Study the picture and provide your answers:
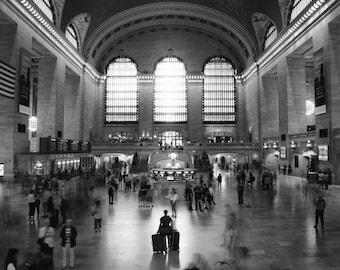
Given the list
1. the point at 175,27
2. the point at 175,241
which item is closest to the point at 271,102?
→ the point at 175,27

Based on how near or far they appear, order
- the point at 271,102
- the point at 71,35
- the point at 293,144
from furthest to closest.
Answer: the point at 271,102 → the point at 71,35 → the point at 293,144

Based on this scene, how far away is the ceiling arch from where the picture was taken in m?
41.2

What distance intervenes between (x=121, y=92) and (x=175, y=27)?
42.4 ft

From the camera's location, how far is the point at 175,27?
159 ft

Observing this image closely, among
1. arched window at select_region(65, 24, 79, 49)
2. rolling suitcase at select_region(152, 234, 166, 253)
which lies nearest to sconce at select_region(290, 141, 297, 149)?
rolling suitcase at select_region(152, 234, 166, 253)

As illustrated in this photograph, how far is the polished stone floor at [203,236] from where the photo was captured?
682 cm

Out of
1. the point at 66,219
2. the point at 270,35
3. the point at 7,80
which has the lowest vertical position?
the point at 66,219

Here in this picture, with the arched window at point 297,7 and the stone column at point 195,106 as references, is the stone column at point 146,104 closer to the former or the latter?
the stone column at point 195,106

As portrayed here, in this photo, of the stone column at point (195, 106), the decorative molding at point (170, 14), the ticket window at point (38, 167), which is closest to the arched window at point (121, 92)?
the decorative molding at point (170, 14)

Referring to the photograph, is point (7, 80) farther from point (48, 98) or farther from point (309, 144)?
point (309, 144)

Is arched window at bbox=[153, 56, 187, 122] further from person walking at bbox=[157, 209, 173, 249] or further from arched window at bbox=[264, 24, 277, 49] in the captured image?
person walking at bbox=[157, 209, 173, 249]

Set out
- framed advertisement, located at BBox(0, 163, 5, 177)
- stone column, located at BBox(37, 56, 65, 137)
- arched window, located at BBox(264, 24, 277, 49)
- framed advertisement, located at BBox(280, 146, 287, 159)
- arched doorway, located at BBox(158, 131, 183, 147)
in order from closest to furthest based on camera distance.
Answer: framed advertisement, located at BBox(0, 163, 5, 177) → stone column, located at BBox(37, 56, 65, 137) → framed advertisement, located at BBox(280, 146, 287, 159) → arched window, located at BBox(264, 24, 277, 49) → arched doorway, located at BBox(158, 131, 183, 147)

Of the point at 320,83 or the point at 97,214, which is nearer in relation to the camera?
the point at 97,214

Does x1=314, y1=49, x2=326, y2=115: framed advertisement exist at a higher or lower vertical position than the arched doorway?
higher
